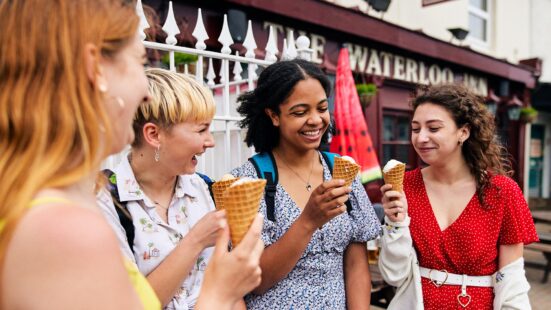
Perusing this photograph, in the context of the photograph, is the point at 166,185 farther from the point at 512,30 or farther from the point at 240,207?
the point at 512,30

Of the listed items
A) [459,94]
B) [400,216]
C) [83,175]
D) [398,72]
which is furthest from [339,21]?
[83,175]

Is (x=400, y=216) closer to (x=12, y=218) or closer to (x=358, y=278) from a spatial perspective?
(x=358, y=278)

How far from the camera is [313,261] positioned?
1837mm

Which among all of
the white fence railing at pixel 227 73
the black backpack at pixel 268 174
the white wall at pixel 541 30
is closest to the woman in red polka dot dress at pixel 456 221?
the black backpack at pixel 268 174

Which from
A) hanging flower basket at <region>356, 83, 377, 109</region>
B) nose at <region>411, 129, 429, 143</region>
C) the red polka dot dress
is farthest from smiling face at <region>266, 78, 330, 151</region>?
hanging flower basket at <region>356, 83, 377, 109</region>

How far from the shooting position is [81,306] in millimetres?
684

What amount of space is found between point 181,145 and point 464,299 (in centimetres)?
150

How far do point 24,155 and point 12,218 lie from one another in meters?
0.12

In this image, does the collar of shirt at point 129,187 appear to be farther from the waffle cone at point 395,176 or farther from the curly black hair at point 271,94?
the waffle cone at point 395,176

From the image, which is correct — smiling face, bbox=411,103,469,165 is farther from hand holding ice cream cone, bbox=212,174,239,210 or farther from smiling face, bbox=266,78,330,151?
hand holding ice cream cone, bbox=212,174,239,210

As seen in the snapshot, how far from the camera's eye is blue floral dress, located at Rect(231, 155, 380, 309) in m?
1.80

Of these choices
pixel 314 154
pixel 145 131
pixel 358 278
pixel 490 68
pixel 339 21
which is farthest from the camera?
pixel 490 68

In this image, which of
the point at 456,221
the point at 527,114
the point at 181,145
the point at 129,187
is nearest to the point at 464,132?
the point at 456,221

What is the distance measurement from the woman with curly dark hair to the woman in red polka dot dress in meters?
0.19
